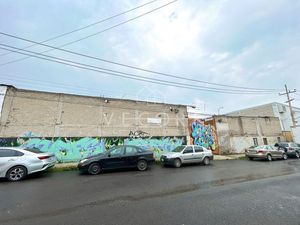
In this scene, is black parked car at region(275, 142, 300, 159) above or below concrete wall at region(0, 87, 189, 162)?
below

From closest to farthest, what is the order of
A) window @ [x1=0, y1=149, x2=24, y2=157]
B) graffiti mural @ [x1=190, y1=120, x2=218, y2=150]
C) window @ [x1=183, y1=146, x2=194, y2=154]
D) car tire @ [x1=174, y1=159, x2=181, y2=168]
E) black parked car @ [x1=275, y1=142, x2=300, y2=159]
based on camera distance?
window @ [x1=0, y1=149, x2=24, y2=157]
car tire @ [x1=174, y1=159, x2=181, y2=168]
window @ [x1=183, y1=146, x2=194, y2=154]
black parked car @ [x1=275, y1=142, x2=300, y2=159]
graffiti mural @ [x1=190, y1=120, x2=218, y2=150]

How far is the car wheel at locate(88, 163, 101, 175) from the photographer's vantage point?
9613mm

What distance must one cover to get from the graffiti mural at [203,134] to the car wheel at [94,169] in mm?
11897

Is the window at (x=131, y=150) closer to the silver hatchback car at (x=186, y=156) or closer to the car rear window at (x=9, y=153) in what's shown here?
the silver hatchback car at (x=186, y=156)

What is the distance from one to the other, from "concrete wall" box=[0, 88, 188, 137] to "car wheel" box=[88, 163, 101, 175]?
509 cm

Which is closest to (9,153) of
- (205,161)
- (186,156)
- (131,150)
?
(131,150)

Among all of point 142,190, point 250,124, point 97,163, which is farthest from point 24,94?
point 250,124

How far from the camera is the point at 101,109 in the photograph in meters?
15.3

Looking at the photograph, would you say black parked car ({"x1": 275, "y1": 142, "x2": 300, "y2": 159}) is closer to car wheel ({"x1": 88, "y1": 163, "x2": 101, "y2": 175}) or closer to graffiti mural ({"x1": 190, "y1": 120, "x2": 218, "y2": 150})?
graffiti mural ({"x1": 190, "y1": 120, "x2": 218, "y2": 150})

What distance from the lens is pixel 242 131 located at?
23.5 m

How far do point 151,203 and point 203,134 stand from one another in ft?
55.0

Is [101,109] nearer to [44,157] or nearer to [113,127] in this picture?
[113,127]

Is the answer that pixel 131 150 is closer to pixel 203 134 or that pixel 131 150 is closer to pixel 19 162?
pixel 19 162

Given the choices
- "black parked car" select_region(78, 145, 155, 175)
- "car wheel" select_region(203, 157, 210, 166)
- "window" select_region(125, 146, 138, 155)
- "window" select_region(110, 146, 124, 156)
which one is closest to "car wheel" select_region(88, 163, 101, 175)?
"black parked car" select_region(78, 145, 155, 175)
